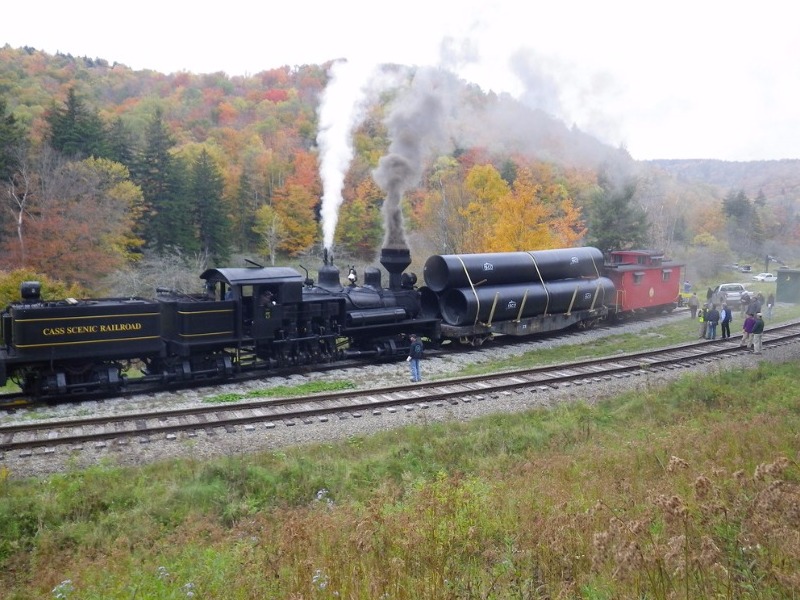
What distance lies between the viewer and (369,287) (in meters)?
19.4

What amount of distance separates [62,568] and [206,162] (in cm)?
3939

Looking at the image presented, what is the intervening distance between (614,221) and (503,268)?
22564mm

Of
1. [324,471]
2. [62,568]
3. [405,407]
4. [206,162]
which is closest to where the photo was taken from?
[62,568]

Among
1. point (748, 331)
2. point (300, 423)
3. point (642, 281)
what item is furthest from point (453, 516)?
point (642, 281)

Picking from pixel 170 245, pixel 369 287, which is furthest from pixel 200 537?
pixel 170 245

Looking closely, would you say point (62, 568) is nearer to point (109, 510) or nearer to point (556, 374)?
point (109, 510)

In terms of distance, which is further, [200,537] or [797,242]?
[797,242]

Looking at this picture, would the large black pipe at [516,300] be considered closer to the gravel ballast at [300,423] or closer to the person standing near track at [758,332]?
the gravel ballast at [300,423]

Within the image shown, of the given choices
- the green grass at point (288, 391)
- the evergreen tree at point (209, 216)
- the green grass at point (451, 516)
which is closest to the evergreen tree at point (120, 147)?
the evergreen tree at point (209, 216)

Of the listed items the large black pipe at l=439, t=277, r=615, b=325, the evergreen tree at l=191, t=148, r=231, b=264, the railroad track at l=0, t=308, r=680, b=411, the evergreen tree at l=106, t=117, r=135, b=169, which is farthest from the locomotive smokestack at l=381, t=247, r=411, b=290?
the evergreen tree at l=106, t=117, r=135, b=169

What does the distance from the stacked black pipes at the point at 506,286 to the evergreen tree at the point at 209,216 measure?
80.7 ft

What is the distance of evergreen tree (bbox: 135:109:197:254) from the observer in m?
38.7

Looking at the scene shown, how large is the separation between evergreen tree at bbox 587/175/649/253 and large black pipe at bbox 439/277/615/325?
17807mm

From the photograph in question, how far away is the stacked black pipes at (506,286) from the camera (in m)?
20.1
